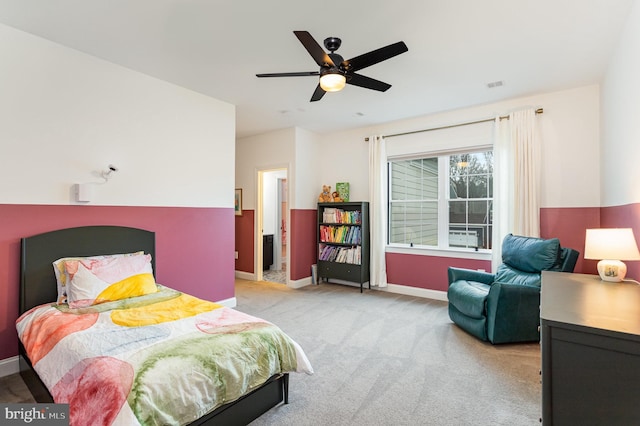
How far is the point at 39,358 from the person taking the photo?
1.92 m

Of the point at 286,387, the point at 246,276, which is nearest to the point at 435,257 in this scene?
the point at 286,387

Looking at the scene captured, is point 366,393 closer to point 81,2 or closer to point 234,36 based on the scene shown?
point 234,36

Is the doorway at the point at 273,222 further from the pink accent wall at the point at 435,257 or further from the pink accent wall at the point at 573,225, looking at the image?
the pink accent wall at the point at 573,225

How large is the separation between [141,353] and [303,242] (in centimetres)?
392

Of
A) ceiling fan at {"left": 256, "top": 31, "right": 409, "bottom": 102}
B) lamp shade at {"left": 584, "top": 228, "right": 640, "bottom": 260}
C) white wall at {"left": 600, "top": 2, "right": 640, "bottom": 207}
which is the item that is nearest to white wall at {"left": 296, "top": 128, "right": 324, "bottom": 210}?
ceiling fan at {"left": 256, "top": 31, "right": 409, "bottom": 102}

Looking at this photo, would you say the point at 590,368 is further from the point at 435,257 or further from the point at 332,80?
the point at 435,257

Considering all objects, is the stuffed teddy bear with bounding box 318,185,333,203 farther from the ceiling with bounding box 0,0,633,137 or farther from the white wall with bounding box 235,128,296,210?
the ceiling with bounding box 0,0,633,137

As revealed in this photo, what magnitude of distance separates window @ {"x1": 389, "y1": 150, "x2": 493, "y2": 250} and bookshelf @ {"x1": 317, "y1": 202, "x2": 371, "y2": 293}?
1.78ft

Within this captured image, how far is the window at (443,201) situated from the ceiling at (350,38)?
3.63 ft

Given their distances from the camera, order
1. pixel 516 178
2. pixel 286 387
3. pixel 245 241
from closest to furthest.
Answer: pixel 286 387, pixel 516 178, pixel 245 241

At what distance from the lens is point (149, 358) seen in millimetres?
1611

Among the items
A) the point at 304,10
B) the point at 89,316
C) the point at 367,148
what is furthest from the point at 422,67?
the point at 89,316

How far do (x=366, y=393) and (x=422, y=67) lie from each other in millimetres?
3061

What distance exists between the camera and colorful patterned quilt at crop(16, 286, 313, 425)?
143 cm
